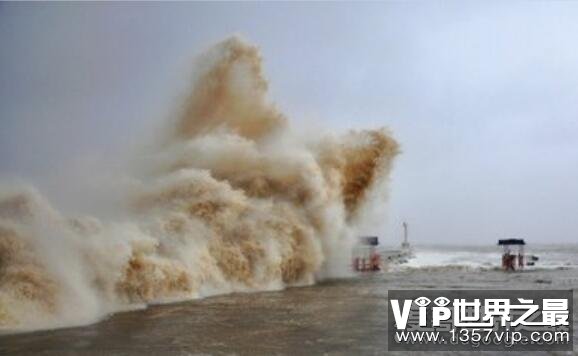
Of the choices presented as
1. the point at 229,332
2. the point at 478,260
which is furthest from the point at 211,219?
the point at 478,260

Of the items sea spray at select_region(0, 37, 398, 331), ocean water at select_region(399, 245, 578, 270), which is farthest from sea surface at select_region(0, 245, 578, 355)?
ocean water at select_region(399, 245, 578, 270)

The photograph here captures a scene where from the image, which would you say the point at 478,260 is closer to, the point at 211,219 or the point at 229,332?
the point at 211,219

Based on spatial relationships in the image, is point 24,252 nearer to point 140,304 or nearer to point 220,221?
point 140,304

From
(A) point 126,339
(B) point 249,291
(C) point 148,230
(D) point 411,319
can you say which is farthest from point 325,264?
(A) point 126,339

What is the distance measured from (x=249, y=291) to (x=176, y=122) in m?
10.8

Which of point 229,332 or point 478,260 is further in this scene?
point 478,260

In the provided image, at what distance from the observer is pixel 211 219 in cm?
2130

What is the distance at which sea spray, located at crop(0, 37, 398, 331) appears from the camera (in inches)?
556

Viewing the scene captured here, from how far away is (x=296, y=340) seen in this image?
10.9 m

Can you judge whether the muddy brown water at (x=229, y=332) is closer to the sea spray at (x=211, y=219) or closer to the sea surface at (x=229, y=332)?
the sea surface at (x=229, y=332)

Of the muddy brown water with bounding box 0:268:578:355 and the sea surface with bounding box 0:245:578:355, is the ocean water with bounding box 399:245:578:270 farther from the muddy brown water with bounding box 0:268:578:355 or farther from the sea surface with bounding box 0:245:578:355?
the sea surface with bounding box 0:245:578:355

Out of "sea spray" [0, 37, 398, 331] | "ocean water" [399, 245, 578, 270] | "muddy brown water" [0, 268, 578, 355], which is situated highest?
"sea spray" [0, 37, 398, 331]

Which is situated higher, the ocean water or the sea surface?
the sea surface

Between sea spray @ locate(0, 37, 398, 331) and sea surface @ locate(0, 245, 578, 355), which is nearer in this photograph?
sea surface @ locate(0, 245, 578, 355)
